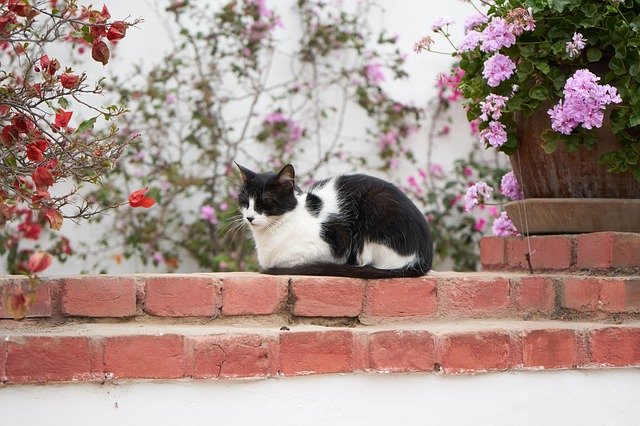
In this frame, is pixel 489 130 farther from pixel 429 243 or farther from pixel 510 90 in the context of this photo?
pixel 429 243

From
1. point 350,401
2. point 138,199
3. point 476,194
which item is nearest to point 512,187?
point 476,194

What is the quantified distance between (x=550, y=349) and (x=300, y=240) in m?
0.80

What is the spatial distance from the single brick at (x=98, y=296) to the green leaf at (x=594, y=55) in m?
1.45

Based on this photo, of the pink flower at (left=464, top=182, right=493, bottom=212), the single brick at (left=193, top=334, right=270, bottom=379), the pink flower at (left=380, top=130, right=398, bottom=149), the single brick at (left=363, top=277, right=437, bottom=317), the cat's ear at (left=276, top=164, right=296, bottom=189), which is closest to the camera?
the single brick at (left=193, top=334, right=270, bottom=379)

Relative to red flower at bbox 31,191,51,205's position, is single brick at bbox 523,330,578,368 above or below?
below

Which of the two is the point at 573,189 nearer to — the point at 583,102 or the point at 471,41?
the point at 583,102

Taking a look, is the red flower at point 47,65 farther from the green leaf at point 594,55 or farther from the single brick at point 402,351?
the green leaf at point 594,55

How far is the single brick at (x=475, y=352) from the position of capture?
2.31 meters

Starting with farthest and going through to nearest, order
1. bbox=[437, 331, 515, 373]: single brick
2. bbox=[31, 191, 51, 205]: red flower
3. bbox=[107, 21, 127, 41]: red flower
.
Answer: bbox=[437, 331, 515, 373]: single brick < bbox=[107, 21, 127, 41]: red flower < bbox=[31, 191, 51, 205]: red flower

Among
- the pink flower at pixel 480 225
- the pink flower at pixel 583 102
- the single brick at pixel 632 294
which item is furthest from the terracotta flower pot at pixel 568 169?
the pink flower at pixel 480 225

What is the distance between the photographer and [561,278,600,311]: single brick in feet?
8.52

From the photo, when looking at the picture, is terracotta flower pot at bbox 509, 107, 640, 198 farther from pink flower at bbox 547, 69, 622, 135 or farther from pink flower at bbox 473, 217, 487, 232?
pink flower at bbox 473, 217, 487, 232

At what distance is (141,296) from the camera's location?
228cm

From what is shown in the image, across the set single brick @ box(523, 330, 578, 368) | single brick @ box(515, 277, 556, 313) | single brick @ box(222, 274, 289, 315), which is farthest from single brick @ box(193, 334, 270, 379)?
single brick @ box(515, 277, 556, 313)
